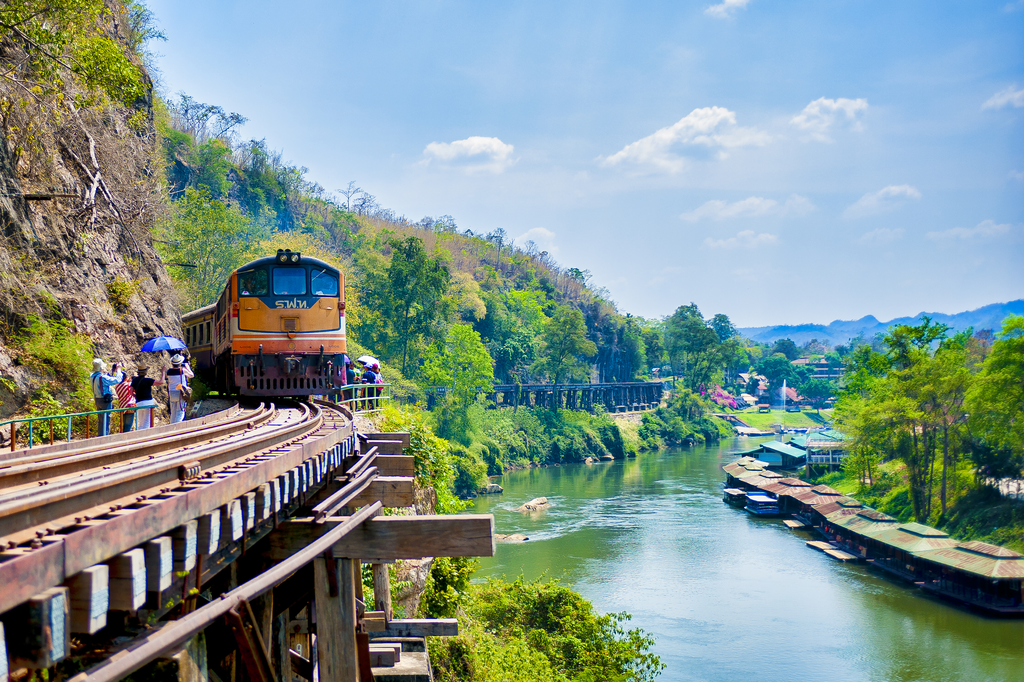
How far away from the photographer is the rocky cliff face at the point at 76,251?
42.9 feet

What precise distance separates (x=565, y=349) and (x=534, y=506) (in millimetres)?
34818

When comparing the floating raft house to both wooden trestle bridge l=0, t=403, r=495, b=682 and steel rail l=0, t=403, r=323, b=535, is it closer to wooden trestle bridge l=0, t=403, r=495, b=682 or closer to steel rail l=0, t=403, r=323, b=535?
wooden trestle bridge l=0, t=403, r=495, b=682

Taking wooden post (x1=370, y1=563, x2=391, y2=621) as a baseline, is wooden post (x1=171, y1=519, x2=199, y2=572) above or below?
above

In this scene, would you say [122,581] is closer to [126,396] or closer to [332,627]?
[332,627]

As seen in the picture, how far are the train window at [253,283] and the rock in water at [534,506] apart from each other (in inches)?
1028

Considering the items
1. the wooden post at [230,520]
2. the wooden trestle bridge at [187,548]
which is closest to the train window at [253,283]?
the wooden trestle bridge at [187,548]

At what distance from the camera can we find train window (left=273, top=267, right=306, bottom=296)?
15820 millimetres

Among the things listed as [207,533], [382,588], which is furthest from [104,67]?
[207,533]

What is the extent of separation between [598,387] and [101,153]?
61.3 meters

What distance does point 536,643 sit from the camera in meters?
18.9

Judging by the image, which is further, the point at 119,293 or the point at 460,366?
the point at 460,366

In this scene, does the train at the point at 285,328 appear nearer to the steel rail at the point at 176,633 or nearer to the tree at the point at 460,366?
the steel rail at the point at 176,633

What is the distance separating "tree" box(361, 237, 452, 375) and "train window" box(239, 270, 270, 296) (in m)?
39.9

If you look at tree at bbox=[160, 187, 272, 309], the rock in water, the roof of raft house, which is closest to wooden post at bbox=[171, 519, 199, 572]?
the roof of raft house
